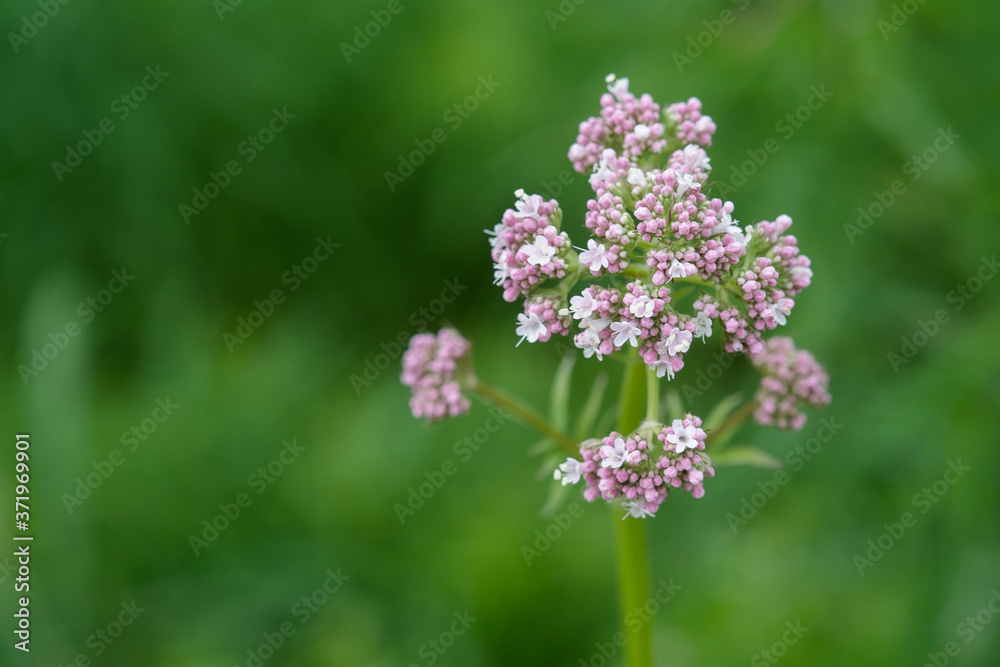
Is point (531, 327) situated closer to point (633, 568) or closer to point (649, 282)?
point (649, 282)

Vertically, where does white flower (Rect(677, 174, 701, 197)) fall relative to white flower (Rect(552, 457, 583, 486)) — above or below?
above

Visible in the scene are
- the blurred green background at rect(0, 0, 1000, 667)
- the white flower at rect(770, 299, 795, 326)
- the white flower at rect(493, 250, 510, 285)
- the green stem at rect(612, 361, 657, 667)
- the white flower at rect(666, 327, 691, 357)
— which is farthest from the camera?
the blurred green background at rect(0, 0, 1000, 667)

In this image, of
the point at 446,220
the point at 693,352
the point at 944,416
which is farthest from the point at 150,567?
the point at 944,416

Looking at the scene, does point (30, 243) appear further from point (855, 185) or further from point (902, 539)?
point (902, 539)

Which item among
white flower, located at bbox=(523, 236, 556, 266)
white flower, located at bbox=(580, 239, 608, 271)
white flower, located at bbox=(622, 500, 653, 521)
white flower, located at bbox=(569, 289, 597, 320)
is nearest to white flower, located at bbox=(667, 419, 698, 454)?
white flower, located at bbox=(622, 500, 653, 521)

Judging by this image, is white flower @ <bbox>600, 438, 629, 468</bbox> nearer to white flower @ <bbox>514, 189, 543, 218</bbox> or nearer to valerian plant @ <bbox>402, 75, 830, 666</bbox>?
valerian plant @ <bbox>402, 75, 830, 666</bbox>

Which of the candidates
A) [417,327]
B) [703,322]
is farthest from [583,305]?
[417,327]
